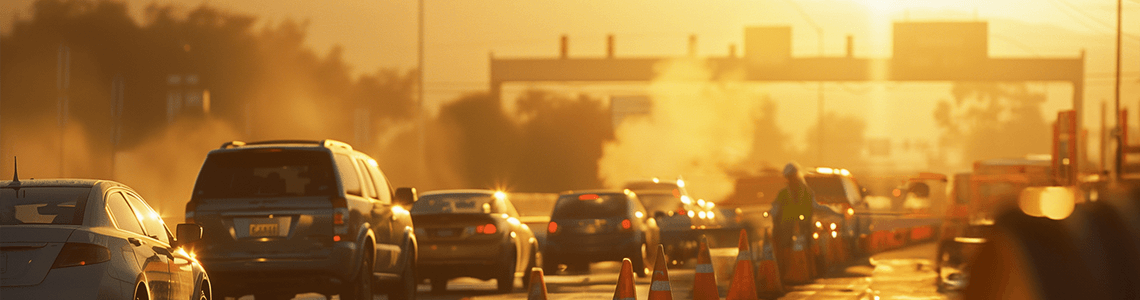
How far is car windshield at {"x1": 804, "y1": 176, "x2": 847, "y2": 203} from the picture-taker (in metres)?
22.9

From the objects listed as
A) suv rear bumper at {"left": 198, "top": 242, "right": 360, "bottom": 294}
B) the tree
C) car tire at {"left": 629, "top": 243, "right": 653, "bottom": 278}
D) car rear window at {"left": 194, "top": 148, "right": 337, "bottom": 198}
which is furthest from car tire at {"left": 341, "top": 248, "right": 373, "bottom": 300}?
the tree

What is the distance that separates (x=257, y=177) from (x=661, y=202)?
1296 cm

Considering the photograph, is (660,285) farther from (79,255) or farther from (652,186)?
(652,186)

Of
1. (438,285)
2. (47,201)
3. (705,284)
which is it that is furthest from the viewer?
(438,285)

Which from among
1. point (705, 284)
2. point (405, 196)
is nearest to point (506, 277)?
point (405, 196)

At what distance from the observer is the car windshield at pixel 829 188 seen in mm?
22859

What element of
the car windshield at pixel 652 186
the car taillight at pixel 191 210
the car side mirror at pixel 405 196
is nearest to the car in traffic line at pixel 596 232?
the car windshield at pixel 652 186

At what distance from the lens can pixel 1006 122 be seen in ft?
548

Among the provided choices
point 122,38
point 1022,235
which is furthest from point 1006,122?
point 1022,235

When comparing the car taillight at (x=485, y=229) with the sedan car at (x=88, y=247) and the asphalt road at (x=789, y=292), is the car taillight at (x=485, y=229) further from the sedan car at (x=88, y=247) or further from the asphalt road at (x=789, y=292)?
the sedan car at (x=88, y=247)

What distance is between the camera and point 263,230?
42.8ft

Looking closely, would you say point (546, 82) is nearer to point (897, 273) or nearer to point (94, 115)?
point (94, 115)

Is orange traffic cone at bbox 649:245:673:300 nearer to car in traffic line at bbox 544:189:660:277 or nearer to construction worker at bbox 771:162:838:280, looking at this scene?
construction worker at bbox 771:162:838:280

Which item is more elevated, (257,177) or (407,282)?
(257,177)
